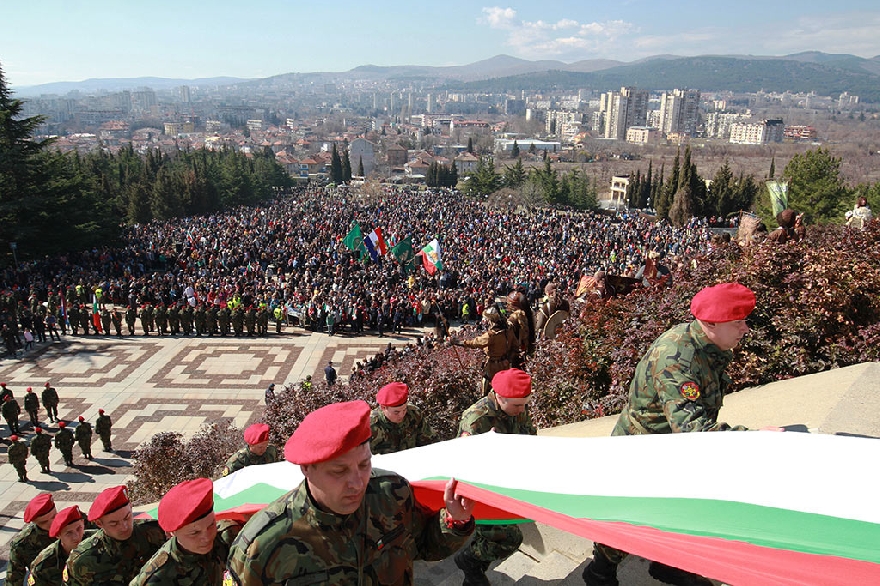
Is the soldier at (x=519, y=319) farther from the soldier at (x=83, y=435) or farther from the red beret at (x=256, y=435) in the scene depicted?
the soldier at (x=83, y=435)

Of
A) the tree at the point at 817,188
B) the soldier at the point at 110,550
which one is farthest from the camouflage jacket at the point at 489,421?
the tree at the point at 817,188

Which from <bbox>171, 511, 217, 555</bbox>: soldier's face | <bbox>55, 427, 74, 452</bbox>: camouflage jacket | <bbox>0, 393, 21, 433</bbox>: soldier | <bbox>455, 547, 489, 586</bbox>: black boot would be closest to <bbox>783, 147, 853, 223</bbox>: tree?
<bbox>55, 427, 74, 452</bbox>: camouflage jacket

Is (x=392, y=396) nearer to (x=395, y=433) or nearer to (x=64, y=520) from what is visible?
(x=395, y=433)

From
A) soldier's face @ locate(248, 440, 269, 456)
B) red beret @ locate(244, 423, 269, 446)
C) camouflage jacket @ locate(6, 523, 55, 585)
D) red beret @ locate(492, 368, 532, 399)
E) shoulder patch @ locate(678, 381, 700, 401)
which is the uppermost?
shoulder patch @ locate(678, 381, 700, 401)

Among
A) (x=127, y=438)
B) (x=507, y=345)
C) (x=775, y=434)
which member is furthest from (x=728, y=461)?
(x=127, y=438)

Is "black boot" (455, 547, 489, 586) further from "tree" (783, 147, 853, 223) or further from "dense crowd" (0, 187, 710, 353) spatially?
"tree" (783, 147, 853, 223)

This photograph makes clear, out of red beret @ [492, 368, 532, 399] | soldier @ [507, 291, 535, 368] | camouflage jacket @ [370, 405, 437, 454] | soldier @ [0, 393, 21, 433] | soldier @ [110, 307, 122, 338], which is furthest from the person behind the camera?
soldier @ [110, 307, 122, 338]
